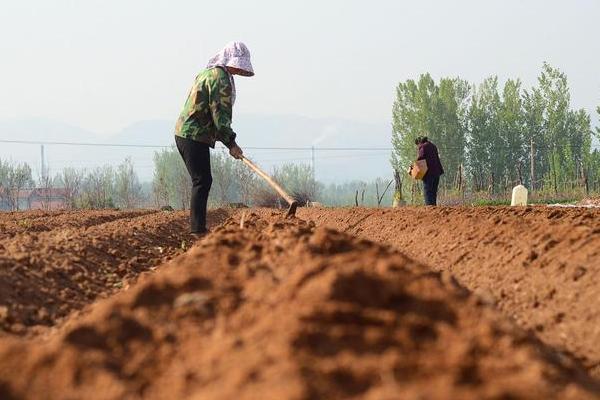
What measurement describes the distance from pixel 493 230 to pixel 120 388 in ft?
14.7

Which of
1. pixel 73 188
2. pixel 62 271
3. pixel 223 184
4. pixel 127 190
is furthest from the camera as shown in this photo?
pixel 223 184

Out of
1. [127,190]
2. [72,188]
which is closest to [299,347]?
[72,188]

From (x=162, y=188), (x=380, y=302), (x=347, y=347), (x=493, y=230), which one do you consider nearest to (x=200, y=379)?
(x=347, y=347)

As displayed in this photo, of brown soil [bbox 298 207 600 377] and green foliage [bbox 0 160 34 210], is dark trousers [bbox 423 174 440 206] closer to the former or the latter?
brown soil [bbox 298 207 600 377]

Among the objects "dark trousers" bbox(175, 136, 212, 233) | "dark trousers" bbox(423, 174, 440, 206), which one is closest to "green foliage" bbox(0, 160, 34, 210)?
"dark trousers" bbox(423, 174, 440, 206)

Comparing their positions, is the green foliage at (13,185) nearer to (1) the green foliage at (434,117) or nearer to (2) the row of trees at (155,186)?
(2) the row of trees at (155,186)

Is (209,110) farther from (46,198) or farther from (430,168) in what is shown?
(46,198)

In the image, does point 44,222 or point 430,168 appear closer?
point 44,222

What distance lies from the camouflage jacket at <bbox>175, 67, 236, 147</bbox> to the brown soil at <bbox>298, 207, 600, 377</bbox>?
2.14m

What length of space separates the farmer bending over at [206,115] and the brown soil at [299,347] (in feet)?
15.3

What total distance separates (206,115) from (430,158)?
621 cm

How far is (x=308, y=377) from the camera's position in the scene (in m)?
1.73

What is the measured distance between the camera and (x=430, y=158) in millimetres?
12570

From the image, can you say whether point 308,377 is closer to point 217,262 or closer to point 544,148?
point 217,262
